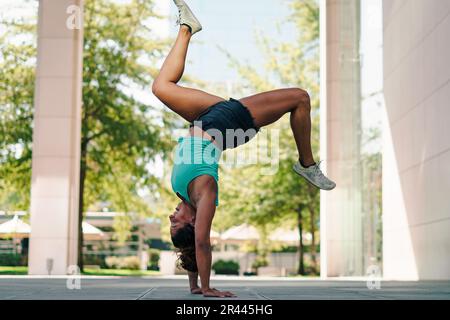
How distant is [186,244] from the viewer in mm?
5211

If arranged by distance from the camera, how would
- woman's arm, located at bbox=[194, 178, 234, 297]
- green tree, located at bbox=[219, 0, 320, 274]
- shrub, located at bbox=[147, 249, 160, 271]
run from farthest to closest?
1. shrub, located at bbox=[147, 249, 160, 271]
2. green tree, located at bbox=[219, 0, 320, 274]
3. woman's arm, located at bbox=[194, 178, 234, 297]

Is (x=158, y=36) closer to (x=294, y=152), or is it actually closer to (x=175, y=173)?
(x=294, y=152)

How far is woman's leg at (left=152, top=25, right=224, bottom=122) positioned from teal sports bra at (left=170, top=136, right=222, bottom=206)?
247 millimetres

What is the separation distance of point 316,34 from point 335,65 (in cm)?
931

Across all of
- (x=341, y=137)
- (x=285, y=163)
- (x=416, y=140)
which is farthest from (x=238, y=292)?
(x=285, y=163)

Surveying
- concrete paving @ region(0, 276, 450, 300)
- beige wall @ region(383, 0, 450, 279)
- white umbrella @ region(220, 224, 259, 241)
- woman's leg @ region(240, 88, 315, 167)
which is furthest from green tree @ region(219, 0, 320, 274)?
woman's leg @ region(240, 88, 315, 167)

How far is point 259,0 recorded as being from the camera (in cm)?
2597

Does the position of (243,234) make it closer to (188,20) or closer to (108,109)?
(108,109)

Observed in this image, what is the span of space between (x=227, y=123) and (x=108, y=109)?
16296mm

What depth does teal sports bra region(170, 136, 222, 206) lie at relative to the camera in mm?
4910

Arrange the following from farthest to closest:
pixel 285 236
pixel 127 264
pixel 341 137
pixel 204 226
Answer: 1. pixel 285 236
2. pixel 127 264
3. pixel 341 137
4. pixel 204 226

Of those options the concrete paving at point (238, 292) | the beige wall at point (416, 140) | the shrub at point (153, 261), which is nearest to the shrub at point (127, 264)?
the shrub at point (153, 261)

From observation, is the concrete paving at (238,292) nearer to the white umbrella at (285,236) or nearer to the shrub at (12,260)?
the shrub at (12,260)

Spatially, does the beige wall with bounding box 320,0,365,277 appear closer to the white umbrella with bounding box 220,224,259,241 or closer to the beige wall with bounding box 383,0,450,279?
the beige wall with bounding box 383,0,450,279
